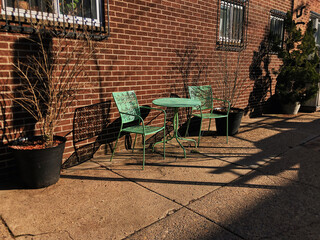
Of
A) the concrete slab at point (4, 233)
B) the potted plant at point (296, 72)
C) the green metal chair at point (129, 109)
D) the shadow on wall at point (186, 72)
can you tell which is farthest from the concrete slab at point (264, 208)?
the potted plant at point (296, 72)

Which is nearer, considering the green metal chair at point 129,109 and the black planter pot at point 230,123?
the green metal chair at point 129,109

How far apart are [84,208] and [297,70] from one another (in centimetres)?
677

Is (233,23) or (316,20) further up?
(316,20)

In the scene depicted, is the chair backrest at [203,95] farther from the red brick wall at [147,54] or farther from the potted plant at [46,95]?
the potted plant at [46,95]

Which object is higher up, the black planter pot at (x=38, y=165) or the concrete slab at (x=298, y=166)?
the black planter pot at (x=38, y=165)

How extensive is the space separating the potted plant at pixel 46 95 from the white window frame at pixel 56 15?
22 centimetres

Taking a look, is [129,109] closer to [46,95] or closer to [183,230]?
[46,95]

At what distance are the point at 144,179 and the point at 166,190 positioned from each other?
0.39 metres

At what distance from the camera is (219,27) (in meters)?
5.69

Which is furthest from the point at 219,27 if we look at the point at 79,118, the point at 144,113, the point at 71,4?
the point at 79,118

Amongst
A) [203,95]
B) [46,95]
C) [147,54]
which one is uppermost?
[147,54]

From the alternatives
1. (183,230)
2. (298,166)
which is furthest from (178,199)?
(298,166)

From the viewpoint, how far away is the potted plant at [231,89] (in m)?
5.02

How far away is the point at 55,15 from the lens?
3.29 meters
